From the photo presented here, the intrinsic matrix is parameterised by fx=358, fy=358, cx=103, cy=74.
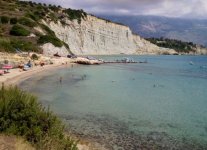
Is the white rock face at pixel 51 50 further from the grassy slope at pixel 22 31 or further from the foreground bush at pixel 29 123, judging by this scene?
the foreground bush at pixel 29 123

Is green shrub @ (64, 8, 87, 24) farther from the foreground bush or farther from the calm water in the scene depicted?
the foreground bush

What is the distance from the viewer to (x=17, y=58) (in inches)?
2110

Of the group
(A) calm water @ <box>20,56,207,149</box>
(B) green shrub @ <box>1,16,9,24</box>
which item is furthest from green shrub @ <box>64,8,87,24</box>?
(A) calm water @ <box>20,56,207,149</box>

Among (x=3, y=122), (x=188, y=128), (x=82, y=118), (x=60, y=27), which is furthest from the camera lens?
(x=60, y=27)

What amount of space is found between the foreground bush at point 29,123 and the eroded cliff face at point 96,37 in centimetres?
9324

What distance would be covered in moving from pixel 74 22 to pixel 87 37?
28.8 ft

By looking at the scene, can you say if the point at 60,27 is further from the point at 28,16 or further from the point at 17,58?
the point at 17,58

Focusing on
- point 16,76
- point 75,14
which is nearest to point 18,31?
point 16,76

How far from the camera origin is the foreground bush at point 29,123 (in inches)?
433

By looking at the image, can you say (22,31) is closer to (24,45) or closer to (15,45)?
(24,45)

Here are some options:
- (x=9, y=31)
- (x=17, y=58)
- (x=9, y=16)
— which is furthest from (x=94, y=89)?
(x=9, y=16)

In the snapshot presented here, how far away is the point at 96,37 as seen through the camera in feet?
447

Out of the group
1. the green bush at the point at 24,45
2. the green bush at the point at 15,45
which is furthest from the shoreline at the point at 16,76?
the green bush at the point at 24,45

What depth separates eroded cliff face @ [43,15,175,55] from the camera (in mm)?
116938
